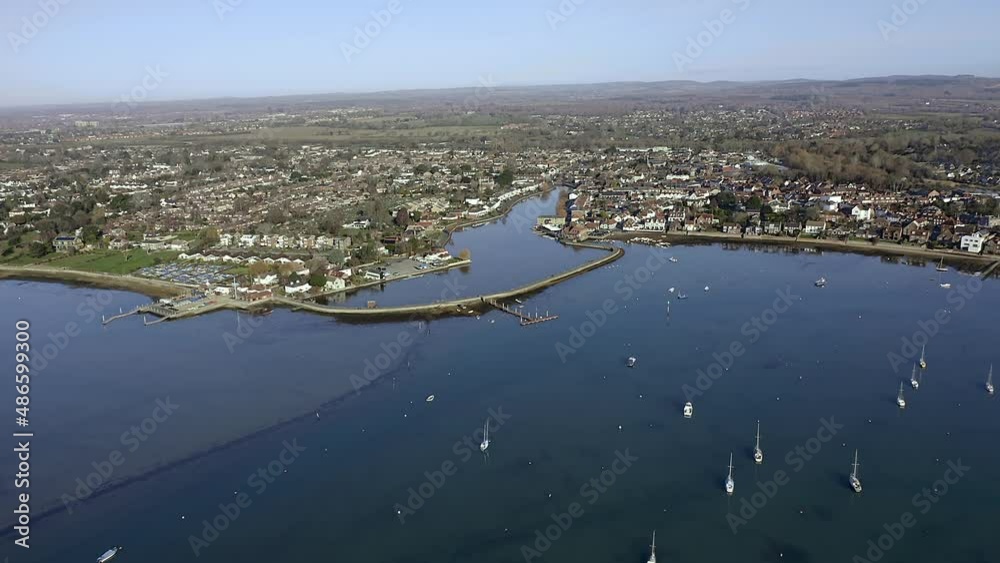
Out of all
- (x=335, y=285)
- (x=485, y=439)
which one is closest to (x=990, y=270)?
(x=485, y=439)

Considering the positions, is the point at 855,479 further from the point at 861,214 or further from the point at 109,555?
the point at 861,214

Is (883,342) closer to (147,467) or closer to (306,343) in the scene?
(306,343)

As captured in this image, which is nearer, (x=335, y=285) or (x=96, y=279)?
(x=335, y=285)

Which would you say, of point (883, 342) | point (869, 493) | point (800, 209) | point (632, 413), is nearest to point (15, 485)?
point (632, 413)

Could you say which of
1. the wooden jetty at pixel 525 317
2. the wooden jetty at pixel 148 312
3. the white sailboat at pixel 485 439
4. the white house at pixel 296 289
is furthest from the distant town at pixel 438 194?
the white sailboat at pixel 485 439

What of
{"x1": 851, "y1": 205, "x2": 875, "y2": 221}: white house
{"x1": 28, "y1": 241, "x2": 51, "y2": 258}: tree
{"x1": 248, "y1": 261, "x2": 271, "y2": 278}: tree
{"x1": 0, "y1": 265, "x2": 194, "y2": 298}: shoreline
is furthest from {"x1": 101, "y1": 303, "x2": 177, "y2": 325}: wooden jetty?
{"x1": 851, "y1": 205, "x2": 875, "y2": 221}: white house

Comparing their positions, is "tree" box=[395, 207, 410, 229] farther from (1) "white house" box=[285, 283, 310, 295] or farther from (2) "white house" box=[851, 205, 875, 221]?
(2) "white house" box=[851, 205, 875, 221]
